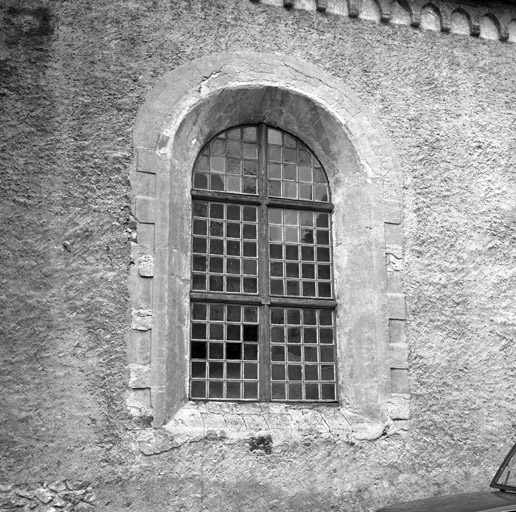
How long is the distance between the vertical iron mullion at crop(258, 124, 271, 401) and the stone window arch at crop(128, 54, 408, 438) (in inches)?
14.7

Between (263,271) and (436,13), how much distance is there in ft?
11.2

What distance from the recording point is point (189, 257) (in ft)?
24.1

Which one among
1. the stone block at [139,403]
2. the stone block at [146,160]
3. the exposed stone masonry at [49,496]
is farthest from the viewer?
the stone block at [146,160]

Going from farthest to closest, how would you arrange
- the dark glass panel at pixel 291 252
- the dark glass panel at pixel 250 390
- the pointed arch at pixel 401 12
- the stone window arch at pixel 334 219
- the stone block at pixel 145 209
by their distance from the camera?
the pointed arch at pixel 401 12, the dark glass panel at pixel 291 252, the dark glass panel at pixel 250 390, the stone block at pixel 145 209, the stone window arch at pixel 334 219

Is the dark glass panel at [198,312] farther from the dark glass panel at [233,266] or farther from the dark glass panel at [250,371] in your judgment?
the dark glass panel at [250,371]

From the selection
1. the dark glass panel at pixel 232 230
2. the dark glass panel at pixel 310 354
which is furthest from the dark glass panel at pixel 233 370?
the dark glass panel at pixel 232 230

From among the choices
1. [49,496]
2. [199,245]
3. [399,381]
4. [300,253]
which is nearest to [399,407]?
[399,381]

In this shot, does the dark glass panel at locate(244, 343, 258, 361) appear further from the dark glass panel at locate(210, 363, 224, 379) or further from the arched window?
the dark glass panel at locate(210, 363, 224, 379)

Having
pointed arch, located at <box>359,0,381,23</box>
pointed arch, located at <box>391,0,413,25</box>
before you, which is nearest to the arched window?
pointed arch, located at <box>359,0,381,23</box>

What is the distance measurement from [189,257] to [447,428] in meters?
2.76

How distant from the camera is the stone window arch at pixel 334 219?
6.82 metres

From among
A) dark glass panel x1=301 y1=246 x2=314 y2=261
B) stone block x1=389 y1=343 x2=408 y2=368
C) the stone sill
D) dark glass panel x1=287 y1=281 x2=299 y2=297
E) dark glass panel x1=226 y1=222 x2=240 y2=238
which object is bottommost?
the stone sill

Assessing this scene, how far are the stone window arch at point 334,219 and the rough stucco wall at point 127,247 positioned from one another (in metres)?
0.14

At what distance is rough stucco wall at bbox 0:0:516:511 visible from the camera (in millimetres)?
6371
